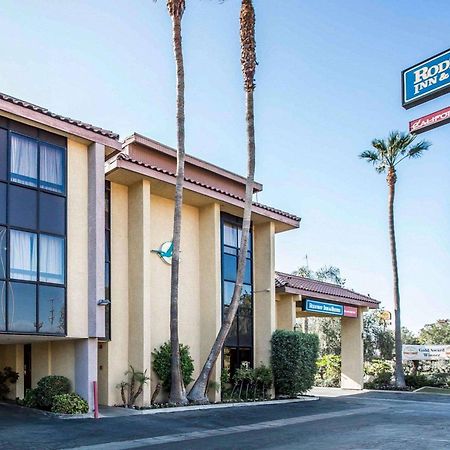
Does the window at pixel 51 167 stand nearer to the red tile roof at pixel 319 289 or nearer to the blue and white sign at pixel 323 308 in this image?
the red tile roof at pixel 319 289

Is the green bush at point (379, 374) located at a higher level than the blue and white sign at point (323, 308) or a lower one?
lower

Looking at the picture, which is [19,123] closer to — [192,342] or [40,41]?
[40,41]

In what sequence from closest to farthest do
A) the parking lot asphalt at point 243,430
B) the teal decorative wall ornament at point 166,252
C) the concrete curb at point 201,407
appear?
the parking lot asphalt at point 243,430, the concrete curb at point 201,407, the teal decorative wall ornament at point 166,252

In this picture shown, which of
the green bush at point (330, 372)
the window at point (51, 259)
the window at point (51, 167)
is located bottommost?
the green bush at point (330, 372)

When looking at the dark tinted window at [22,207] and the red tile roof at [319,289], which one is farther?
the red tile roof at [319,289]

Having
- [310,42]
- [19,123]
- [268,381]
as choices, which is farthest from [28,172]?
[268,381]

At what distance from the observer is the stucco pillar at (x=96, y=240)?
61.1 ft

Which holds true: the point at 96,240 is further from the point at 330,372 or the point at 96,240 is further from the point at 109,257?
the point at 330,372

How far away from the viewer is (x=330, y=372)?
37031 mm

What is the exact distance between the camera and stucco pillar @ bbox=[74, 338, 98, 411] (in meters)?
18.1

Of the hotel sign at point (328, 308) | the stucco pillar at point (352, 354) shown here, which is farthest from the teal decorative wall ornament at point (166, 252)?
the stucco pillar at point (352, 354)

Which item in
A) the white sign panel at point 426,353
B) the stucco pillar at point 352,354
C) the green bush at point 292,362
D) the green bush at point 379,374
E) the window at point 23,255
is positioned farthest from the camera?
the white sign panel at point 426,353

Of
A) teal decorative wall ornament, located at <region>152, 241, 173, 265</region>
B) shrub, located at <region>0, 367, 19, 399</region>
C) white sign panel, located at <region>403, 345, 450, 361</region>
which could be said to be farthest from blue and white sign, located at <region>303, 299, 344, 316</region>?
shrub, located at <region>0, 367, 19, 399</region>

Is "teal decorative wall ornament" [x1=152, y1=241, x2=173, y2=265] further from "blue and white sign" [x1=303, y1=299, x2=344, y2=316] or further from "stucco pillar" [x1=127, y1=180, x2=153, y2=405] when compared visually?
"blue and white sign" [x1=303, y1=299, x2=344, y2=316]
